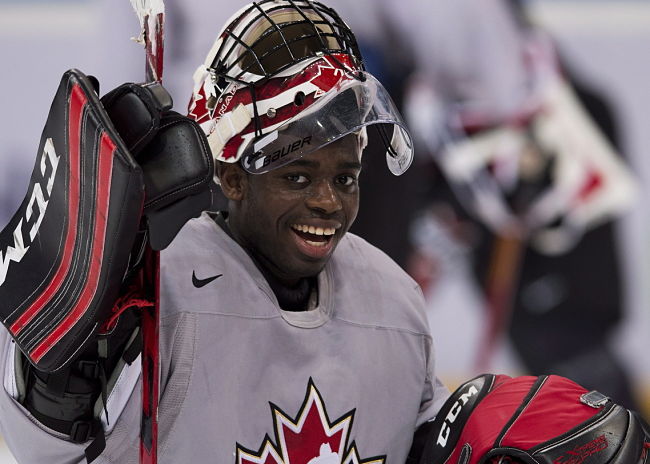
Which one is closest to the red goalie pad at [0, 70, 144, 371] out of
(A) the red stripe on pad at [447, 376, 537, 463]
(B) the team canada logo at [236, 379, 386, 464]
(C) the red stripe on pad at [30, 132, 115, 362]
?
(C) the red stripe on pad at [30, 132, 115, 362]

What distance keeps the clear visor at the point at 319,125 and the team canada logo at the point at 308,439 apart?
0.95ft

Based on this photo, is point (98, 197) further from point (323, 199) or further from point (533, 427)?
point (533, 427)

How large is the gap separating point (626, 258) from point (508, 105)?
22.1 inches

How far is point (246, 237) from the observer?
1409 mm

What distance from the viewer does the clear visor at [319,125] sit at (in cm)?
130

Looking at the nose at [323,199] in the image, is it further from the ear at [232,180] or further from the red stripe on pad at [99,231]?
the red stripe on pad at [99,231]

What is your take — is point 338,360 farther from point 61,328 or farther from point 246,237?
point 61,328

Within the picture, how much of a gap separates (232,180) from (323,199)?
132 mm

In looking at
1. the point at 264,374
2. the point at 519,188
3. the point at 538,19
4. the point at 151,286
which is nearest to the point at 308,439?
the point at 264,374

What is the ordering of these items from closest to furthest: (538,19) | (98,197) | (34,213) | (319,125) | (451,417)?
(98,197) < (34,213) < (319,125) < (451,417) < (538,19)

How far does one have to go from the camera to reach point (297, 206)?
1.34 m

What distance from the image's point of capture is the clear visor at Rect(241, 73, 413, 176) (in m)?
1.30

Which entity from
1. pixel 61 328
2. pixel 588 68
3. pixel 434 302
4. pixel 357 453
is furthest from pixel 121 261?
pixel 588 68

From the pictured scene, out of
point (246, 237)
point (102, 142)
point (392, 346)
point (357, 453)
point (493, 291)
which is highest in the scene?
point (102, 142)
